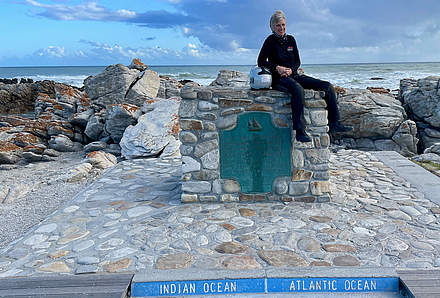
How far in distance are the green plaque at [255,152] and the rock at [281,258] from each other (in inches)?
61.7

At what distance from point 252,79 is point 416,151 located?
393 inches

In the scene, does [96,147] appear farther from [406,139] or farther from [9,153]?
[406,139]

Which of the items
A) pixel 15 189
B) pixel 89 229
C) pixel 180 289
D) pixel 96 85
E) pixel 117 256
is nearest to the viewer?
pixel 180 289

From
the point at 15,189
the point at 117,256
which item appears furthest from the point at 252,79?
the point at 15,189

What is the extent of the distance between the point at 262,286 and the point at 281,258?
48 centimetres

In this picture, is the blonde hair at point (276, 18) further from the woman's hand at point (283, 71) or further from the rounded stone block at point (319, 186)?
the rounded stone block at point (319, 186)

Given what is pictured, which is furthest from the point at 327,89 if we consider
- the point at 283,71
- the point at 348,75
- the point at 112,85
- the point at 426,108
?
the point at 348,75

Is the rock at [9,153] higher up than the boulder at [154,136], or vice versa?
the boulder at [154,136]

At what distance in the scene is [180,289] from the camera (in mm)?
3262

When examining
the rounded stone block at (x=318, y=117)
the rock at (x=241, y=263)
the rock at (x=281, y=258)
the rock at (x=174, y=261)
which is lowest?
the rock at (x=174, y=261)

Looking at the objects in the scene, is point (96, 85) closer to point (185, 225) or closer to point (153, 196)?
point (153, 196)

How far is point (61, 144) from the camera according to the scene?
36.1 feet

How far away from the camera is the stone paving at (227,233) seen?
3.61m

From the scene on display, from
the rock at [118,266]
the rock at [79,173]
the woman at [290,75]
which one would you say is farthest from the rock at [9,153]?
the woman at [290,75]
